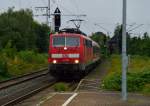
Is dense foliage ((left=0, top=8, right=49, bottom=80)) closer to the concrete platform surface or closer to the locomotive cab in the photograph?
the locomotive cab

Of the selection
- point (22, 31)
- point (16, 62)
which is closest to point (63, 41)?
point (16, 62)

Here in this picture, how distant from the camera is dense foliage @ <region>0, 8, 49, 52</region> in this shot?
69625 mm

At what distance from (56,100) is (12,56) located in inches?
1345

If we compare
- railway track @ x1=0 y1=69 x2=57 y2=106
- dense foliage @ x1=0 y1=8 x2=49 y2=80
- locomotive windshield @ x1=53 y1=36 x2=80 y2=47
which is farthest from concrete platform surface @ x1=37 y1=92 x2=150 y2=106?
dense foliage @ x1=0 y1=8 x2=49 y2=80

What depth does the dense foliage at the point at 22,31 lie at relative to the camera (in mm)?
69625

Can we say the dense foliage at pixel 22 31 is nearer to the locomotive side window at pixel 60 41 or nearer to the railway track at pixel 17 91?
the locomotive side window at pixel 60 41

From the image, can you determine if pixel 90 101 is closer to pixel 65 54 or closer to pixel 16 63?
pixel 65 54

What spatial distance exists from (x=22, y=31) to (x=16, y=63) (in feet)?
88.1

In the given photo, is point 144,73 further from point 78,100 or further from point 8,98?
point 78,100

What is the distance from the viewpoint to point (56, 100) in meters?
17.2

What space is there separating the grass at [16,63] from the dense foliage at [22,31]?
23.3 ft

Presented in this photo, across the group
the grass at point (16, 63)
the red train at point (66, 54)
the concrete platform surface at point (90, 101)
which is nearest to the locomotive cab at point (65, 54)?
the red train at point (66, 54)

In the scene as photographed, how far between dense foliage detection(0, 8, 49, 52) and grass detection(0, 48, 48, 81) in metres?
7.10

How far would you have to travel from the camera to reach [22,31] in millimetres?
74562
